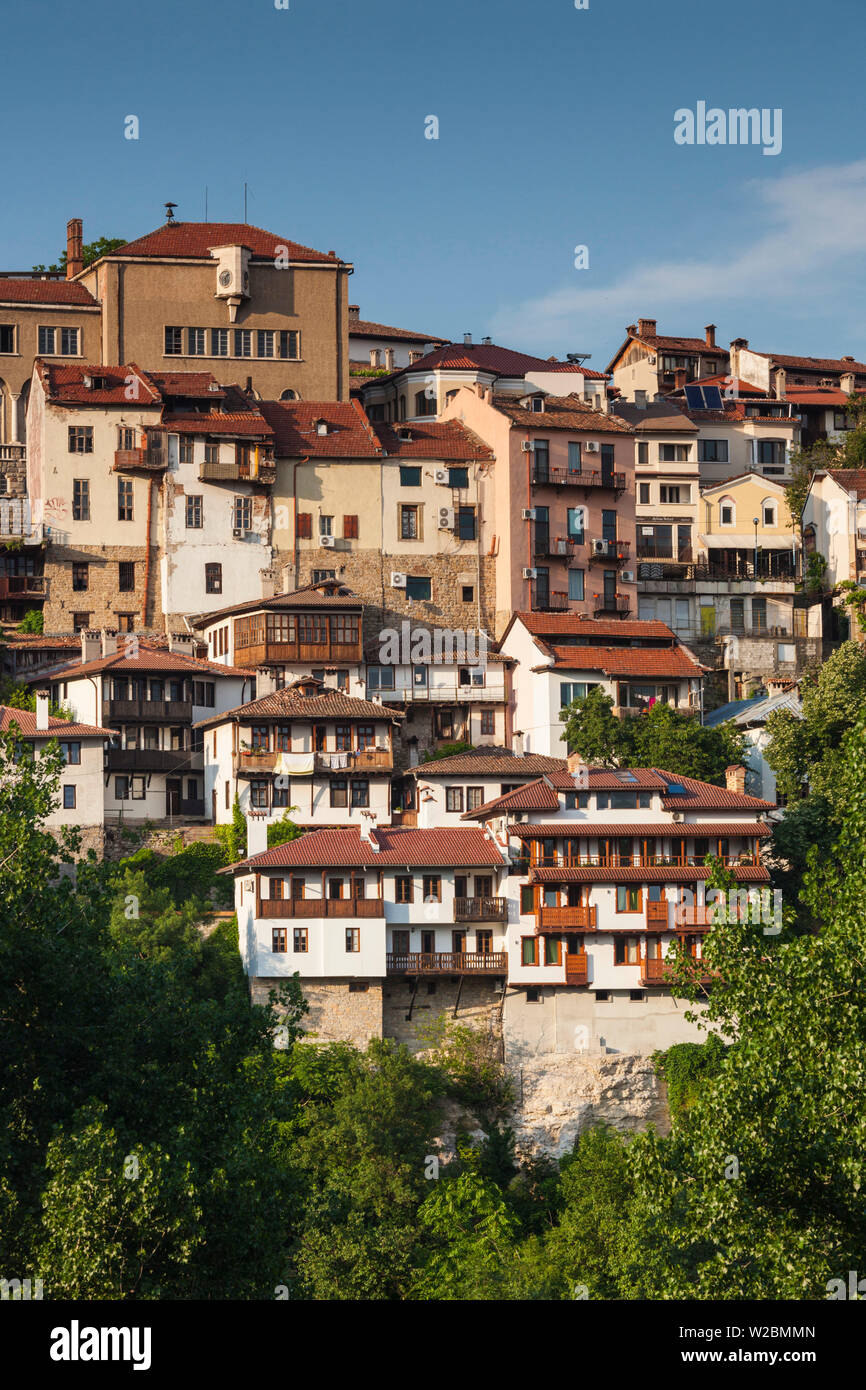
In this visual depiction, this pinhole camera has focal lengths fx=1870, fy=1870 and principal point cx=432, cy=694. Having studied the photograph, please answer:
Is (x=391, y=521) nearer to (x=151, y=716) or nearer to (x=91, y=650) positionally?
(x=91, y=650)

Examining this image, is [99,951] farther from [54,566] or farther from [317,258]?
[317,258]

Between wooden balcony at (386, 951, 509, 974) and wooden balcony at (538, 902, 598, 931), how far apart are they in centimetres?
164

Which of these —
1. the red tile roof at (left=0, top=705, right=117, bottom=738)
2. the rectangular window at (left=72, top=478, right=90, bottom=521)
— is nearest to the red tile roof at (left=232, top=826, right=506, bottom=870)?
the red tile roof at (left=0, top=705, right=117, bottom=738)

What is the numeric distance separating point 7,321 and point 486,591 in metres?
25.1

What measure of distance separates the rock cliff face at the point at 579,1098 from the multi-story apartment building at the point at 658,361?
48675 millimetres

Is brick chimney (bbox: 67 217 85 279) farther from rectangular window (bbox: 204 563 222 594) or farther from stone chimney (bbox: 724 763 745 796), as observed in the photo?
stone chimney (bbox: 724 763 745 796)

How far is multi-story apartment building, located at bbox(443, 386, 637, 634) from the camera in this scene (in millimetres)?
76875

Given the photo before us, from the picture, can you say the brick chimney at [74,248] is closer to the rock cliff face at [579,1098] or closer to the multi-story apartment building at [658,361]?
the multi-story apartment building at [658,361]

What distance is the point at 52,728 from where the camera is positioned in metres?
62.0

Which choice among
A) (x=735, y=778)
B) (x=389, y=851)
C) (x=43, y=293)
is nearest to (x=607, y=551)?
(x=735, y=778)

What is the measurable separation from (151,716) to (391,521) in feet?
53.0

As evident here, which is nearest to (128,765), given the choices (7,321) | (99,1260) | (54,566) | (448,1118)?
(54,566)

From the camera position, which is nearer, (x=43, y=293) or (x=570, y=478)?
(x=570, y=478)

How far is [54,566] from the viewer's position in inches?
2950
